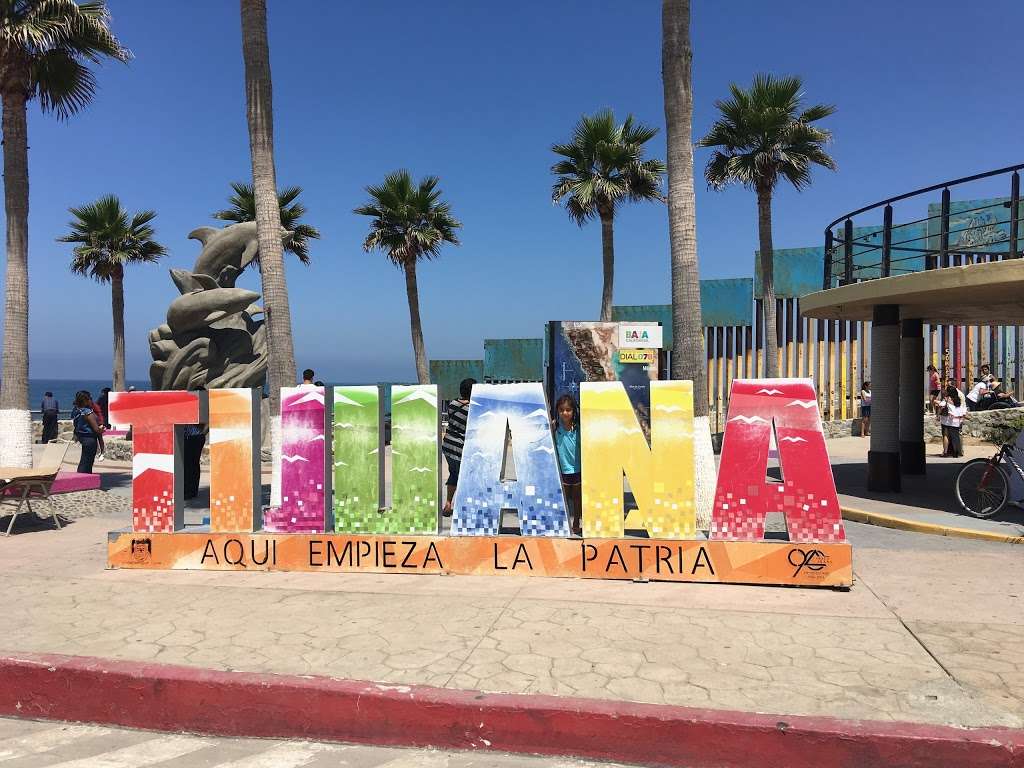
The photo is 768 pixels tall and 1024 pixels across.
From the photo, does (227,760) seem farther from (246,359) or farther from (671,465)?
(246,359)

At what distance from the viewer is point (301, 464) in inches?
301

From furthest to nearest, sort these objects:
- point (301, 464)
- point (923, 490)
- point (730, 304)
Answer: point (730, 304) < point (923, 490) < point (301, 464)

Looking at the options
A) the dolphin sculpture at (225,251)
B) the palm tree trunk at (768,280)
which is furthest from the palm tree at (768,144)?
the dolphin sculpture at (225,251)

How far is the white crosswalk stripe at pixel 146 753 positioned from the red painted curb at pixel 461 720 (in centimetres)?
14

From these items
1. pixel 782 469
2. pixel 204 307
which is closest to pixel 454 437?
pixel 782 469

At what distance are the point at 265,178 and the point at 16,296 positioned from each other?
5.10 metres

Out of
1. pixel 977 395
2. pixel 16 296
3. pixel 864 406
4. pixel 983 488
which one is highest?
pixel 16 296

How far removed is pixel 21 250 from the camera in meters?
13.1

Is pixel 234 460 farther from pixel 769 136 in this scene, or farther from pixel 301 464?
pixel 769 136

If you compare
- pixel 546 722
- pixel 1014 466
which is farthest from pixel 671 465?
pixel 1014 466

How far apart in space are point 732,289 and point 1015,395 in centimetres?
889

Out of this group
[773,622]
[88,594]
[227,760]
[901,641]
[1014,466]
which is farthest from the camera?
[1014,466]

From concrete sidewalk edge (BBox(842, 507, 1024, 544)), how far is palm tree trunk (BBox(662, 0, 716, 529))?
197 cm

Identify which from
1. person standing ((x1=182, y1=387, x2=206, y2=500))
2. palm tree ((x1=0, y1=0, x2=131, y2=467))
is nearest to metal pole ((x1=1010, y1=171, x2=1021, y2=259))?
person standing ((x1=182, y1=387, x2=206, y2=500))
